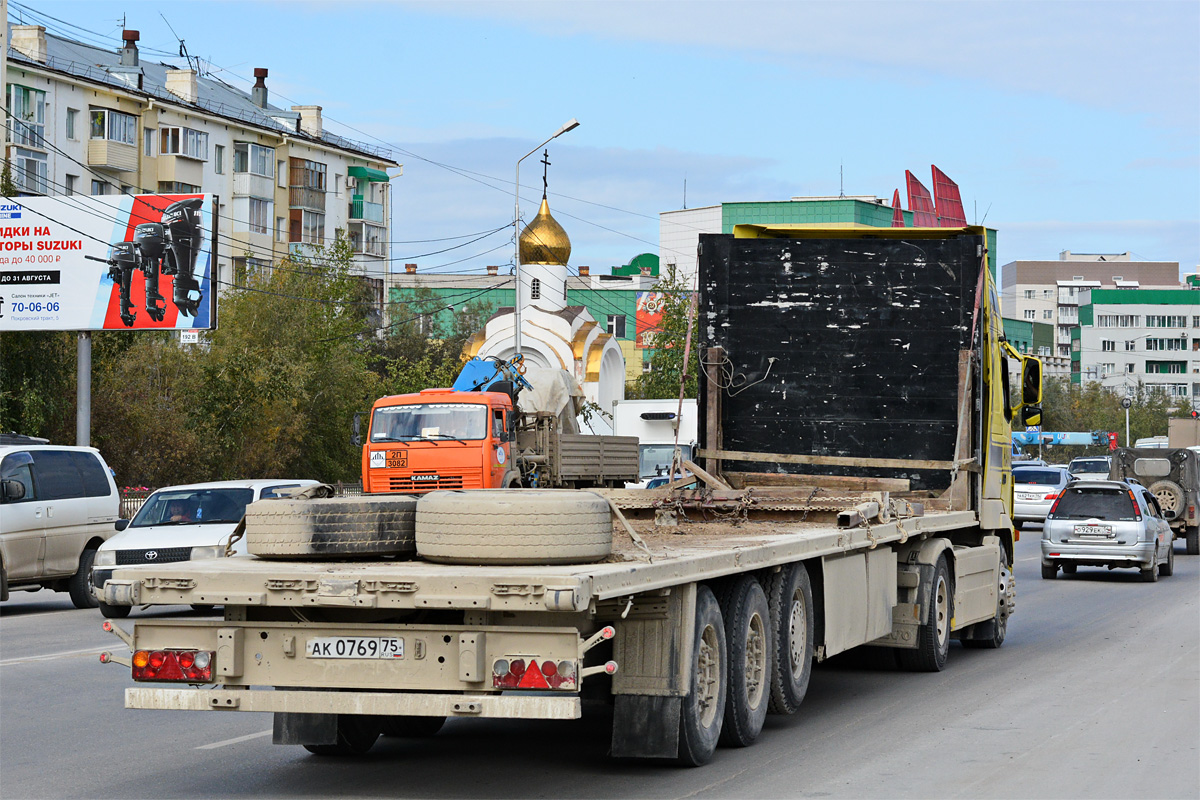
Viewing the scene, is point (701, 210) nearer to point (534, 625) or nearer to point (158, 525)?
point (158, 525)

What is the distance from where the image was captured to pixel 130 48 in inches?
2842

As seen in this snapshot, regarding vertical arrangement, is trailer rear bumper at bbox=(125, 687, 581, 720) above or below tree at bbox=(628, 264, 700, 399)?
below

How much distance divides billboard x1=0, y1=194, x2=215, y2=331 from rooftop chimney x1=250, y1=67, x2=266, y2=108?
5304 centimetres

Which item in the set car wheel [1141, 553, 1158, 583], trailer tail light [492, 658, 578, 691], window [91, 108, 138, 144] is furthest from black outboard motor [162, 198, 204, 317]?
window [91, 108, 138, 144]

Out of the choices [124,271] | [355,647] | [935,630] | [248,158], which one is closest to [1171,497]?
[935,630]

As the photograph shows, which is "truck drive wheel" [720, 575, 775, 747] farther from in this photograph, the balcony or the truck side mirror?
the balcony

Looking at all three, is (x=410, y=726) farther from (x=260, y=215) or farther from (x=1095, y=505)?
(x=260, y=215)

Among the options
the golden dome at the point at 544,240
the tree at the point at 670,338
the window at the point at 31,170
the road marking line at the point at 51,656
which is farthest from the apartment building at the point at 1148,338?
the road marking line at the point at 51,656

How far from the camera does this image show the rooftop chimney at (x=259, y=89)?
82.9 meters

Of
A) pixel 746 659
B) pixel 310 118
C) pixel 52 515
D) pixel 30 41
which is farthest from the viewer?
pixel 310 118

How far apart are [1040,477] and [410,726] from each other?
33200 millimetres

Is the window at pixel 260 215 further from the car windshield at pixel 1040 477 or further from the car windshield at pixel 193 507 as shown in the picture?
the car windshield at pixel 193 507

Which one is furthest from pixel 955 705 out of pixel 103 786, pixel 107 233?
pixel 107 233

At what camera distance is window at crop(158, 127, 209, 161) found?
2682 inches
